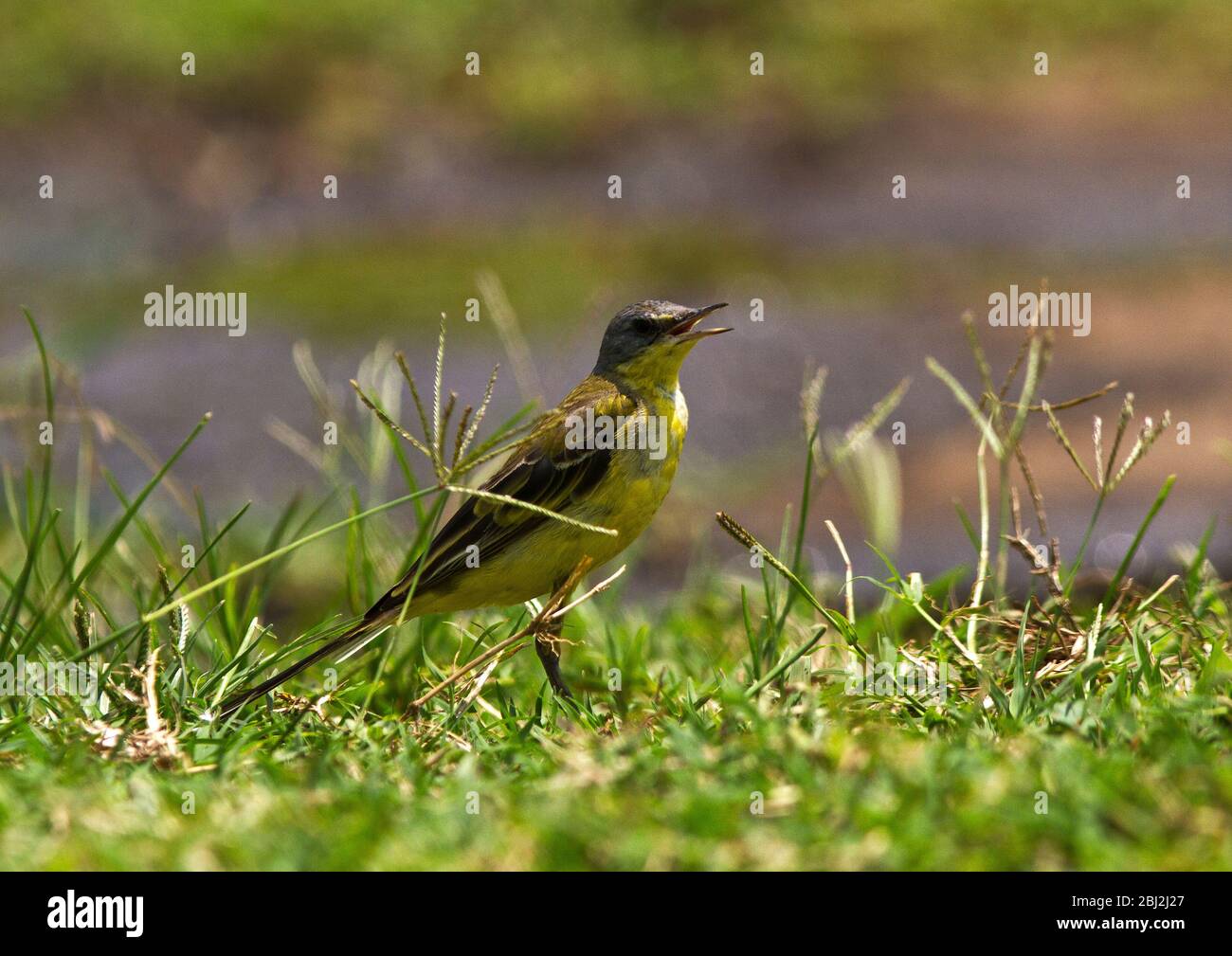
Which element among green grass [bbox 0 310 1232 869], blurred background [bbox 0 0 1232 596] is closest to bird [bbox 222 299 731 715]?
green grass [bbox 0 310 1232 869]

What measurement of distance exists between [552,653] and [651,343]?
4.37 feet

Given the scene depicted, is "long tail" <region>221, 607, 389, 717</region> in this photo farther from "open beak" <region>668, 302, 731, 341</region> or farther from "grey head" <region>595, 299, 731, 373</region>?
"open beak" <region>668, 302, 731, 341</region>

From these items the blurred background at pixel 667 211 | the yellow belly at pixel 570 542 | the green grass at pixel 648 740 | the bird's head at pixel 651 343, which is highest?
the blurred background at pixel 667 211

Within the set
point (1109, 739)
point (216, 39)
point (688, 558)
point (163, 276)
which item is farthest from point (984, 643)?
point (216, 39)

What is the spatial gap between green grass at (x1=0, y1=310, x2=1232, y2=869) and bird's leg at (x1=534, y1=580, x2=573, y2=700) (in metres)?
0.10

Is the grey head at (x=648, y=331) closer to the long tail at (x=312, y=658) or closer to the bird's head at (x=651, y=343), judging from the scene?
the bird's head at (x=651, y=343)

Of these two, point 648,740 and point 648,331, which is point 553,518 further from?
point 648,740

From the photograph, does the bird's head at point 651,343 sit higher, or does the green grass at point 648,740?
the bird's head at point 651,343

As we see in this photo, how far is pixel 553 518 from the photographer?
17.2 ft

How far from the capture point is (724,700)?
13.7ft

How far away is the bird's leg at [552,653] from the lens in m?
4.96

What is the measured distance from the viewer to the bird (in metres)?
5.25

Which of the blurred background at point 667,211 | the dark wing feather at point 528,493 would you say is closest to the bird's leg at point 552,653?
the dark wing feather at point 528,493
